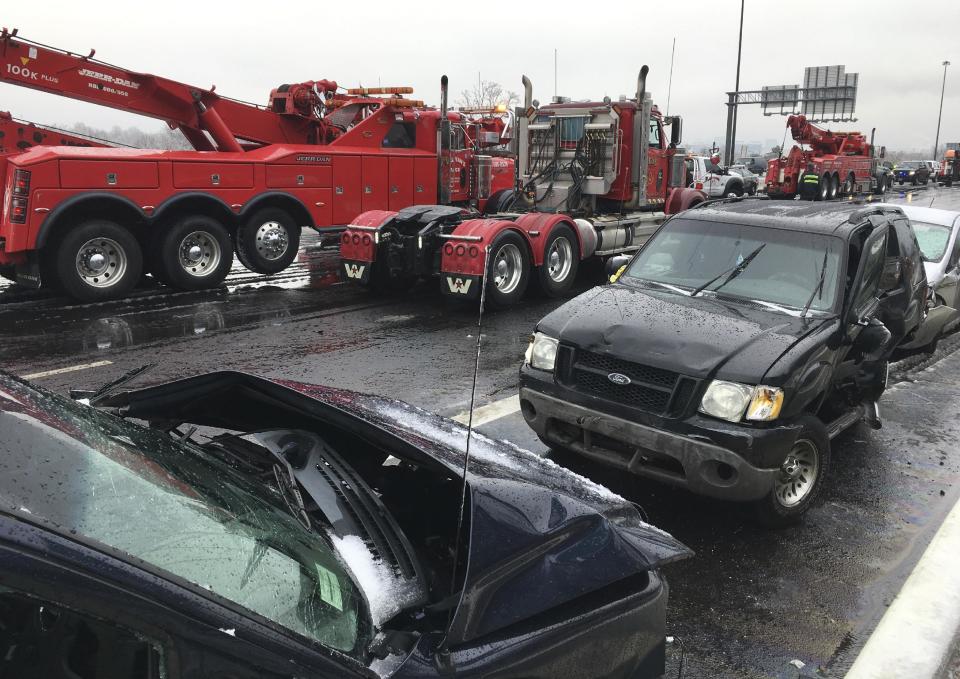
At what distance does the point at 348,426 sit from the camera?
2.84 meters

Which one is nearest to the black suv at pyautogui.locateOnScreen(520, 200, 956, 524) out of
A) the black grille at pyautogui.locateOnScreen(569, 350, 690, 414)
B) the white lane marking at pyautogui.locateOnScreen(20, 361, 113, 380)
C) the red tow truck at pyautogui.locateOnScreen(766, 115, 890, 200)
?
the black grille at pyautogui.locateOnScreen(569, 350, 690, 414)

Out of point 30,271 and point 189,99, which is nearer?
point 30,271

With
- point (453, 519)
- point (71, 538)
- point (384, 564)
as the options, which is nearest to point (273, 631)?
point (71, 538)

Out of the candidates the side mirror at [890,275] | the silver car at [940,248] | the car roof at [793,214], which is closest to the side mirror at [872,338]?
the side mirror at [890,275]

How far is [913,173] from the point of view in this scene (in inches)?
2045

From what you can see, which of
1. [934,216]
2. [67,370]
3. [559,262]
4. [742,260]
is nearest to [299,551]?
[742,260]

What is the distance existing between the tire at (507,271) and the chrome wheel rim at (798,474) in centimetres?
594

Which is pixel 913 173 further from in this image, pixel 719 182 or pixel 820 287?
pixel 820 287

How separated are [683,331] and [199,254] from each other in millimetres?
8339

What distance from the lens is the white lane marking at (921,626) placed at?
3178 millimetres

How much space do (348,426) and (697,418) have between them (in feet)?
6.82

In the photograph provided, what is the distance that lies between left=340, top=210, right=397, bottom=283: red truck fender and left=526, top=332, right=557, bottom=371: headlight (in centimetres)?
579

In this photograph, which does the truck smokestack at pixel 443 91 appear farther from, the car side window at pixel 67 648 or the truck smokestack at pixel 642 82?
the car side window at pixel 67 648

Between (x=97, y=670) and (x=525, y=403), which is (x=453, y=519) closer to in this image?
(x=97, y=670)
